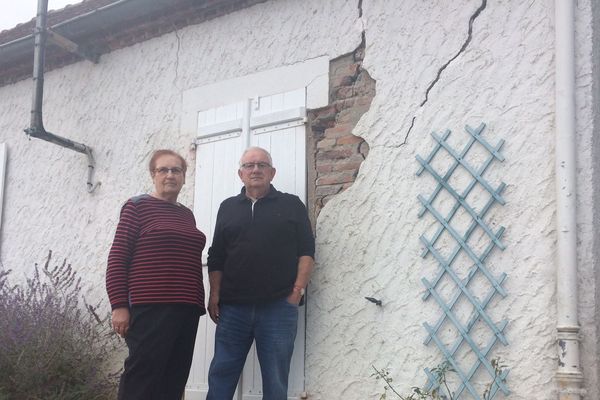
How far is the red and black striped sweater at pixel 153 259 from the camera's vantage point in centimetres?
390

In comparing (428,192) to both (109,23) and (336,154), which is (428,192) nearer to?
(336,154)

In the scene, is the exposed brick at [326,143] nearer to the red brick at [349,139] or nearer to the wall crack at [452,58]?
the red brick at [349,139]

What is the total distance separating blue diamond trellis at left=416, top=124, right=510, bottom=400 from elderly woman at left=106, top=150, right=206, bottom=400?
4.56 ft

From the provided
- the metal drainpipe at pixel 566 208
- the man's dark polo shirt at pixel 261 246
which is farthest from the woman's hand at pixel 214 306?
the metal drainpipe at pixel 566 208

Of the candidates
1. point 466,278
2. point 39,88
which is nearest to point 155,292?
point 466,278

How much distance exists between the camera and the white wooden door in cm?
469

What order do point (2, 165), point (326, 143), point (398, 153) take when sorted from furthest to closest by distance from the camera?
point (2, 165), point (326, 143), point (398, 153)

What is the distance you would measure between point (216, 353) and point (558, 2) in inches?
114

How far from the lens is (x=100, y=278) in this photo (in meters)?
5.81

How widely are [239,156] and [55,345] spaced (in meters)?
1.96

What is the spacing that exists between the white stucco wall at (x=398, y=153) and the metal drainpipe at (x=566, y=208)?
0.07 m

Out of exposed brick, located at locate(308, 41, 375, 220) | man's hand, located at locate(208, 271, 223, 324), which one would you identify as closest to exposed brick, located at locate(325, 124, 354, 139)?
exposed brick, located at locate(308, 41, 375, 220)

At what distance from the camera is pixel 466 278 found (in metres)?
3.92

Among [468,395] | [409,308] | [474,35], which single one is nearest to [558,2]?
[474,35]
